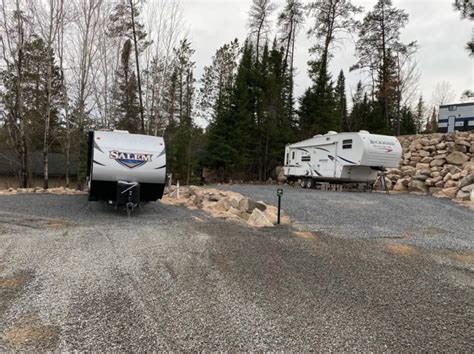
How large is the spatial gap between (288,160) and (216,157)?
5.69 m

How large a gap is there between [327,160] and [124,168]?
10702 mm

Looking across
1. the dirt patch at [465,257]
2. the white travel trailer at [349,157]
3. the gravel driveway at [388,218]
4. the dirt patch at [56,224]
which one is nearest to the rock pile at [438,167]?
the white travel trailer at [349,157]

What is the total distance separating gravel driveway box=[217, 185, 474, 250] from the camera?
21.5 feet

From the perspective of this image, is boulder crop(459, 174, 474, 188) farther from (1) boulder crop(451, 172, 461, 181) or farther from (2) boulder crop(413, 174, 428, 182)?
(2) boulder crop(413, 174, 428, 182)

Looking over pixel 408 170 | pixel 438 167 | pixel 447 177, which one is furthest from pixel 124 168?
pixel 438 167

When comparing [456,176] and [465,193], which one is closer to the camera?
[465,193]

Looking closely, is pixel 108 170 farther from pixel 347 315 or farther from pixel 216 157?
pixel 216 157

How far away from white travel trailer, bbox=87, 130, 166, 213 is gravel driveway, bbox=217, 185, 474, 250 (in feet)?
12.1

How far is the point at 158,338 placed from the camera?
2.69 metres

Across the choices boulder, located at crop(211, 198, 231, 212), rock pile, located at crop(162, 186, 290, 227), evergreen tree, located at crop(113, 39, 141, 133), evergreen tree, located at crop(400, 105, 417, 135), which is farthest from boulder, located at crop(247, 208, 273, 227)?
evergreen tree, located at crop(400, 105, 417, 135)

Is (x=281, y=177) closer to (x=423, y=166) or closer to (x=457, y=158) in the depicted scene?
(x=423, y=166)

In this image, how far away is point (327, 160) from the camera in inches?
635

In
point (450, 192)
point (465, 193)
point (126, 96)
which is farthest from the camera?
point (126, 96)

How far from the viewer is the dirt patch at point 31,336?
2534 millimetres
